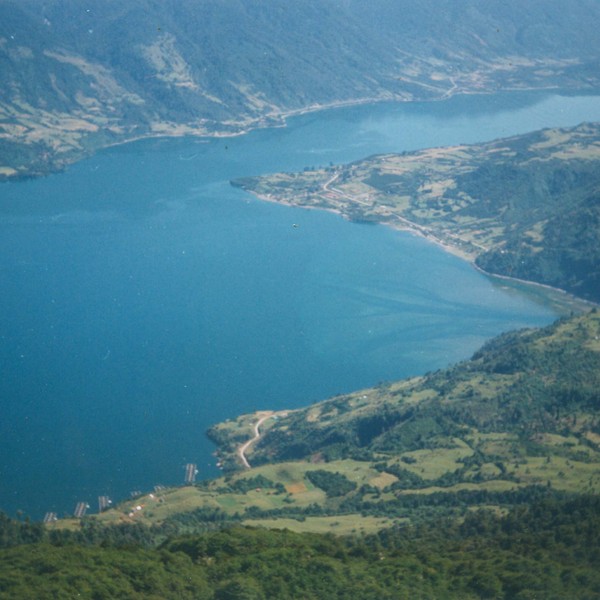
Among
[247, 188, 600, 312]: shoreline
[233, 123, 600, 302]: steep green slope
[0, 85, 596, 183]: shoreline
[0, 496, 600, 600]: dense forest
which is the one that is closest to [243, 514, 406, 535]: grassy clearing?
[0, 496, 600, 600]: dense forest

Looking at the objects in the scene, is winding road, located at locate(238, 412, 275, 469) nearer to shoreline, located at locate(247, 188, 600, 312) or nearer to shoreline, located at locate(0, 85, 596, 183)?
shoreline, located at locate(247, 188, 600, 312)

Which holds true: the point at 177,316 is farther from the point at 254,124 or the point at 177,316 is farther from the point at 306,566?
the point at 254,124

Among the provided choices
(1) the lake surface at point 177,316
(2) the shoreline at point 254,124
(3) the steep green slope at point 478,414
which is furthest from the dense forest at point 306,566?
(2) the shoreline at point 254,124

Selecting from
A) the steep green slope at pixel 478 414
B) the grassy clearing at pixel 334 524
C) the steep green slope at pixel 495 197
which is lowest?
the grassy clearing at pixel 334 524

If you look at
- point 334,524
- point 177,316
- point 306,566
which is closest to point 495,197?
point 177,316

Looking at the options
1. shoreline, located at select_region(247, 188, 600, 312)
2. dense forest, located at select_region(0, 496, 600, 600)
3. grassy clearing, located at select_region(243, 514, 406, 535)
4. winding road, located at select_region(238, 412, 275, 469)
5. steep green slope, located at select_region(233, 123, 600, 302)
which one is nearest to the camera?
dense forest, located at select_region(0, 496, 600, 600)

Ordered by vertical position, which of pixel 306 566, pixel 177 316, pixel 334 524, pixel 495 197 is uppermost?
pixel 495 197

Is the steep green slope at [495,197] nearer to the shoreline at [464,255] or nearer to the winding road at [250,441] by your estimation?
the shoreline at [464,255]
